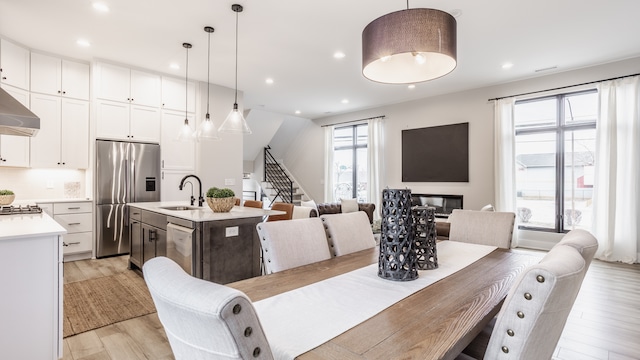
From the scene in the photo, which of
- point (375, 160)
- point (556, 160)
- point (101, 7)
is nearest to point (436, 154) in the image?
point (375, 160)

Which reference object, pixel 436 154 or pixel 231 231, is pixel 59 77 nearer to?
pixel 231 231

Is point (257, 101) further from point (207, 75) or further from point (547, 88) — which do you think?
point (547, 88)

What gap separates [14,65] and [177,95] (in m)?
2.00

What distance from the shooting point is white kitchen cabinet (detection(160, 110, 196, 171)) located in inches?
206

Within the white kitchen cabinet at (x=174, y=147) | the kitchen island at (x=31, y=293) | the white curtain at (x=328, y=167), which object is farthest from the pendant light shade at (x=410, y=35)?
the white curtain at (x=328, y=167)

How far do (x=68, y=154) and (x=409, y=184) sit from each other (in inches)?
239

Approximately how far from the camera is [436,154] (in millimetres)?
6523

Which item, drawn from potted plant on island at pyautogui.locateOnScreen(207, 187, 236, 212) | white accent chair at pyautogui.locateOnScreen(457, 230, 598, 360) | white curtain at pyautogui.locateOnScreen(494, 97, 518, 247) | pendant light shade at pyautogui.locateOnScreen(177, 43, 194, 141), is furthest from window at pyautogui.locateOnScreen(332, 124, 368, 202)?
white accent chair at pyautogui.locateOnScreen(457, 230, 598, 360)

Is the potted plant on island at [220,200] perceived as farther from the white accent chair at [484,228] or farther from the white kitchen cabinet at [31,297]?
the white accent chair at [484,228]

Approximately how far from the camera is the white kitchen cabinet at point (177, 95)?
5.27m

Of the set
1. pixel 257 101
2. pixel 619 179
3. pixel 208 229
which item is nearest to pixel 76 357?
pixel 208 229

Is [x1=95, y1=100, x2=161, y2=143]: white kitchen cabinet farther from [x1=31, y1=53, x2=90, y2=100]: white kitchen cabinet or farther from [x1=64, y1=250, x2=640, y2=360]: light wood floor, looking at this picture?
[x1=64, y1=250, x2=640, y2=360]: light wood floor

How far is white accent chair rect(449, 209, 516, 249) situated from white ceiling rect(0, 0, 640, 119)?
219cm

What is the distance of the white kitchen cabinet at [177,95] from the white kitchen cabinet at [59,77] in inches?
41.2
